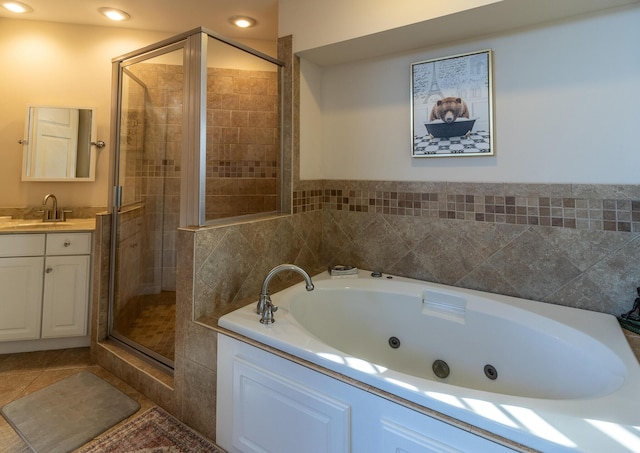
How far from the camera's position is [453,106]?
1.92 meters

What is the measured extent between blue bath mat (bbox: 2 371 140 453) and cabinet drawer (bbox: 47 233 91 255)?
0.84 m

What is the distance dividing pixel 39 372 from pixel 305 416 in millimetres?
1948

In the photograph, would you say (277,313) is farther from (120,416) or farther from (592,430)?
(592,430)

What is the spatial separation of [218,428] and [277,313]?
583 mm

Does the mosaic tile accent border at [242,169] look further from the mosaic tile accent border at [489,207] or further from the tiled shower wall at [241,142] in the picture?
the mosaic tile accent border at [489,207]

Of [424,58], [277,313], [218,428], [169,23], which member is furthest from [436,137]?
[169,23]

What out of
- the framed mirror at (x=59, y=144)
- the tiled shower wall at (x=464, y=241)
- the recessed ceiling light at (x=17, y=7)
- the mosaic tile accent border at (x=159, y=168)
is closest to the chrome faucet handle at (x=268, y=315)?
the tiled shower wall at (x=464, y=241)

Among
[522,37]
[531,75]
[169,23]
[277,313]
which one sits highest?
[169,23]

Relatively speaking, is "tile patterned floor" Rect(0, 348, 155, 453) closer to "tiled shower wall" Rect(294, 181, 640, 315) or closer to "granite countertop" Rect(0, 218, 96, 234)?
"granite countertop" Rect(0, 218, 96, 234)

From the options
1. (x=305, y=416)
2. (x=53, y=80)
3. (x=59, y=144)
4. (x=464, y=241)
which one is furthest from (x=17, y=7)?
(x=464, y=241)

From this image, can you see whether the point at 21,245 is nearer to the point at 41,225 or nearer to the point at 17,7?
the point at 41,225

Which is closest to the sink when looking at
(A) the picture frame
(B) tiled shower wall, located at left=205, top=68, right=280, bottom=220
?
(B) tiled shower wall, located at left=205, top=68, right=280, bottom=220

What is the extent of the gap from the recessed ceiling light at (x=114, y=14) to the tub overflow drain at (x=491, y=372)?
3.42 m

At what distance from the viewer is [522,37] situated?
1.74 metres
